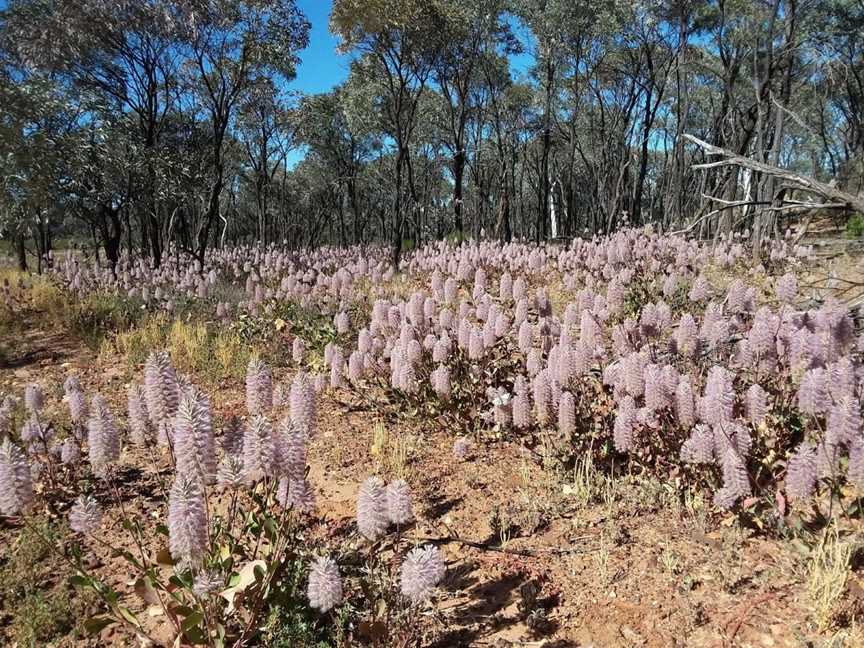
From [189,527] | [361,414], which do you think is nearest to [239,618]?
[189,527]

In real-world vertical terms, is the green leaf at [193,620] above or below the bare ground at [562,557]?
above

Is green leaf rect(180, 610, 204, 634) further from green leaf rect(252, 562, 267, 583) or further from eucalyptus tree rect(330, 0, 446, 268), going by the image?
eucalyptus tree rect(330, 0, 446, 268)

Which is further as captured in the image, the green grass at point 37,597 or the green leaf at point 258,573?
the green grass at point 37,597

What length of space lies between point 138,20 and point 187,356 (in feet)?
48.4

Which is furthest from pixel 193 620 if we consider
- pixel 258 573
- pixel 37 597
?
pixel 37 597

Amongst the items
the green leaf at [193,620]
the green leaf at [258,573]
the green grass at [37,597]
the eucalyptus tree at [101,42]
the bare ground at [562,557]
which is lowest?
the green grass at [37,597]

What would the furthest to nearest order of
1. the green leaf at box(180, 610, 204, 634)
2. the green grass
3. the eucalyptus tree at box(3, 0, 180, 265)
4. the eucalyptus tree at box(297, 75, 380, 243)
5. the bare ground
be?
the eucalyptus tree at box(297, 75, 380, 243) → the eucalyptus tree at box(3, 0, 180, 265) → the green grass → the bare ground → the green leaf at box(180, 610, 204, 634)

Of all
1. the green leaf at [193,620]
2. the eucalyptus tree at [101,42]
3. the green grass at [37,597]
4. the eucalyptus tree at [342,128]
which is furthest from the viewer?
the eucalyptus tree at [342,128]

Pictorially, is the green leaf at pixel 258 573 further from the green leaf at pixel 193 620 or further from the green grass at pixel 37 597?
the green grass at pixel 37 597

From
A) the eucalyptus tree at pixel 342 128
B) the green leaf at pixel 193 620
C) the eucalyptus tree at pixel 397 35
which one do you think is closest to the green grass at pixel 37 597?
the green leaf at pixel 193 620

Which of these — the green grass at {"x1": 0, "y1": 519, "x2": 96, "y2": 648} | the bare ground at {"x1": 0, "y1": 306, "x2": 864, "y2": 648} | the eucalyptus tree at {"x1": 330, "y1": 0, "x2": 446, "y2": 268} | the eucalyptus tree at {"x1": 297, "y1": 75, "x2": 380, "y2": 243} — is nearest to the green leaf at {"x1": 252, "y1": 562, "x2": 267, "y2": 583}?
the bare ground at {"x1": 0, "y1": 306, "x2": 864, "y2": 648}

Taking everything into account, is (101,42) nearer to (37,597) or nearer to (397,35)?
(397,35)

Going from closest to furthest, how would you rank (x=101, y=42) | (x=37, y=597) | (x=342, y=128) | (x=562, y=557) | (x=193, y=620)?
1. (x=193, y=620)
2. (x=37, y=597)
3. (x=562, y=557)
4. (x=101, y=42)
5. (x=342, y=128)

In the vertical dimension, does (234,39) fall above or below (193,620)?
above
